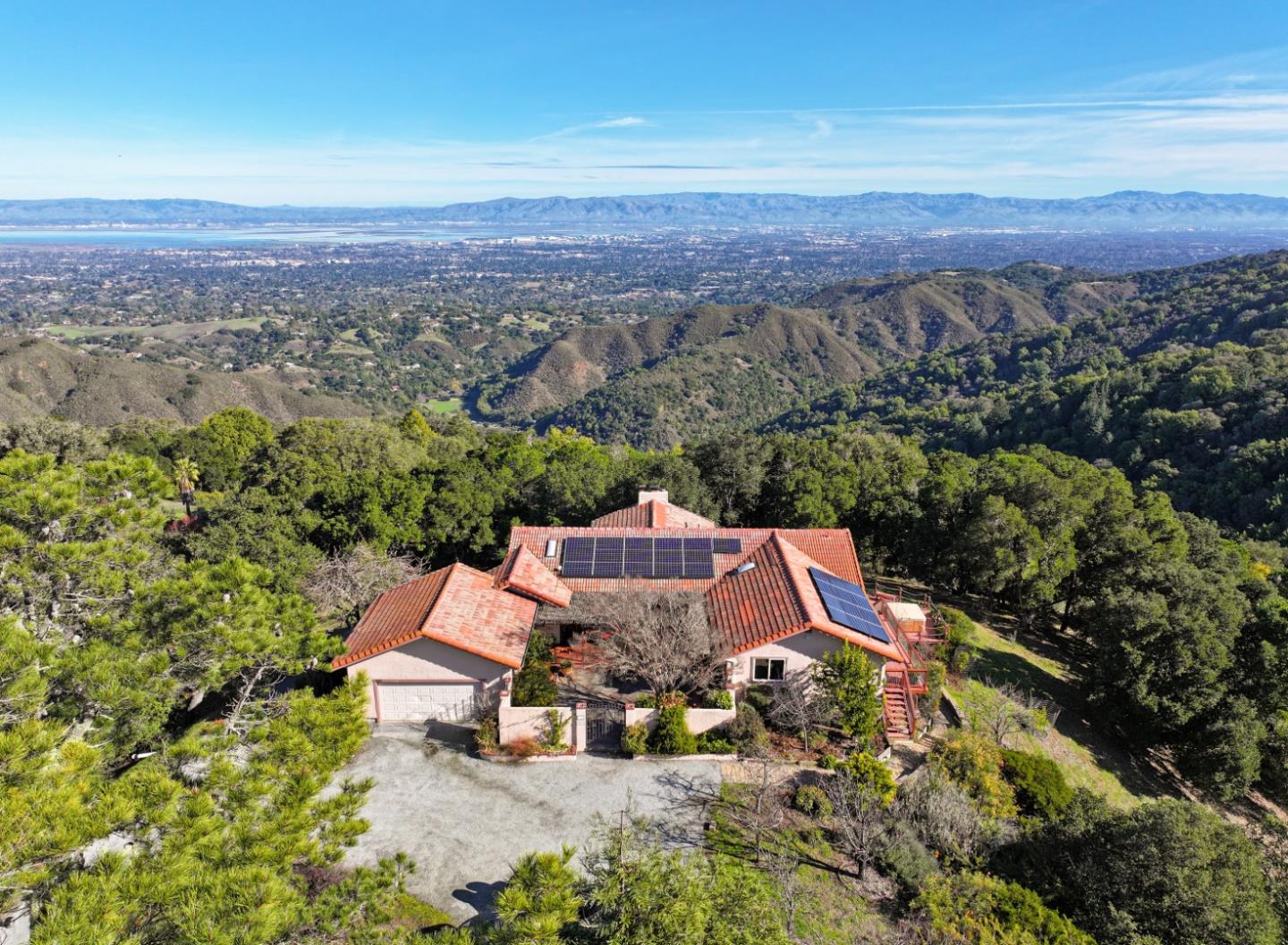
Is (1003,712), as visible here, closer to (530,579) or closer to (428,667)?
(530,579)

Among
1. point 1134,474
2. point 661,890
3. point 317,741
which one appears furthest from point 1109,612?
point 1134,474

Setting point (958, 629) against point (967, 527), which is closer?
point (958, 629)

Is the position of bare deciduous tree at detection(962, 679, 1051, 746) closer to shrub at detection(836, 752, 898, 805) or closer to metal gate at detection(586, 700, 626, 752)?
shrub at detection(836, 752, 898, 805)

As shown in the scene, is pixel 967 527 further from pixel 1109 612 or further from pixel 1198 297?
pixel 1198 297

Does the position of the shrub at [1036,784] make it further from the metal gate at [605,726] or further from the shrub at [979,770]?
the metal gate at [605,726]

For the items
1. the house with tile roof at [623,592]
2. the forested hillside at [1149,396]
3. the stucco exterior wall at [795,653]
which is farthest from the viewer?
the forested hillside at [1149,396]

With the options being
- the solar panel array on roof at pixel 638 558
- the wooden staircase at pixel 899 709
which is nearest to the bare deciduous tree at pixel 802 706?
the wooden staircase at pixel 899 709

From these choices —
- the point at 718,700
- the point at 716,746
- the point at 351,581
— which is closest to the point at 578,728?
the point at 716,746
